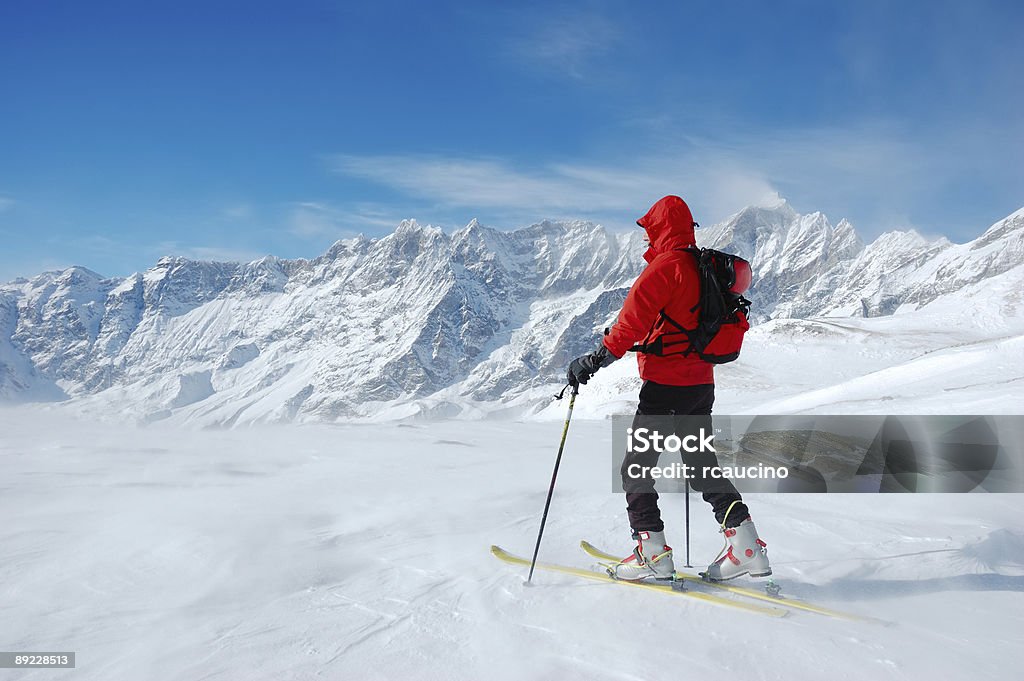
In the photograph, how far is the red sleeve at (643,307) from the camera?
13.5 ft

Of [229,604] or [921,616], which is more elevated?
[921,616]

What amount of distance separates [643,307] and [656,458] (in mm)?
1112

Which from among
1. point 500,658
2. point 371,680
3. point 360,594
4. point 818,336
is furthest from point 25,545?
point 818,336

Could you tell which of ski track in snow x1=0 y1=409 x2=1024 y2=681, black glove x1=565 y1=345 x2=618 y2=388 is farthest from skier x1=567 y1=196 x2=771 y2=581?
ski track in snow x1=0 y1=409 x2=1024 y2=681

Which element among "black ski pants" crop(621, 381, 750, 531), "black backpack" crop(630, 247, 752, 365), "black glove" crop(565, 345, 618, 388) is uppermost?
"black backpack" crop(630, 247, 752, 365)

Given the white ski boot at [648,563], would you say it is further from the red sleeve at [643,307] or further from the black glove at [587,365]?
the red sleeve at [643,307]

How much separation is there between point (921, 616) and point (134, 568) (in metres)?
4.96

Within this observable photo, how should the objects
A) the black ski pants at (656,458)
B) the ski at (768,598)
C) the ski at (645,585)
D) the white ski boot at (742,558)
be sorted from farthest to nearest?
1. the black ski pants at (656,458)
2. the white ski boot at (742,558)
3. the ski at (645,585)
4. the ski at (768,598)

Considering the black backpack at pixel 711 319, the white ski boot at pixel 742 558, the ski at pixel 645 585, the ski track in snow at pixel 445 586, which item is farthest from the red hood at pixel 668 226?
the ski track in snow at pixel 445 586

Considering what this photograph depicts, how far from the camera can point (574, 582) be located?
4.20 meters

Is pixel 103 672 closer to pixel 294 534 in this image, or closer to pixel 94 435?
pixel 294 534

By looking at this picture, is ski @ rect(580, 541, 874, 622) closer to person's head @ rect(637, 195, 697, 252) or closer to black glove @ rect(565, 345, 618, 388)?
black glove @ rect(565, 345, 618, 388)

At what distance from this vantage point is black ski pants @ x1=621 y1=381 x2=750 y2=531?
431 centimetres

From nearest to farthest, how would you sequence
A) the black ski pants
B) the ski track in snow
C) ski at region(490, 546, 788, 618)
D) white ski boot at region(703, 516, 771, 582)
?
the ski track in snow < ski at region(490, 546, 788, 618) < white ski boot at region(703, 516, 771, 582) < the black ski pants
